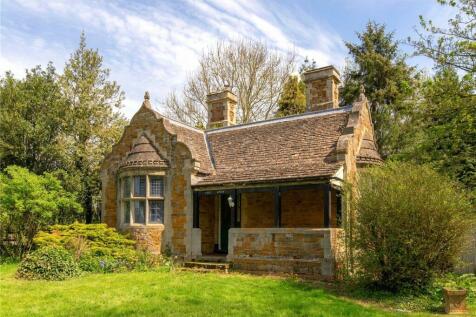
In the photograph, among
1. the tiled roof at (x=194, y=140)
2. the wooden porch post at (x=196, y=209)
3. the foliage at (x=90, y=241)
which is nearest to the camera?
the foliage at (x=90, y=241)

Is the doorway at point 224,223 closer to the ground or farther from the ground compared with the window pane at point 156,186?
closer to the ground

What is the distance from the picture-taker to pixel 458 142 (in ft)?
45.3

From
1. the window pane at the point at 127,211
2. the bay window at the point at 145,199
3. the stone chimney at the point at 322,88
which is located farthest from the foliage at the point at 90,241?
the stone chimney at the point at 322,88

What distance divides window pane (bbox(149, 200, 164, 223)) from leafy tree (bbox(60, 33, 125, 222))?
8.29 m

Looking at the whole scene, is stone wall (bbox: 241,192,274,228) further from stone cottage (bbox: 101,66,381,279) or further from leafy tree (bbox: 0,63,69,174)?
leafy tree (bbox: 0,63,69,174)

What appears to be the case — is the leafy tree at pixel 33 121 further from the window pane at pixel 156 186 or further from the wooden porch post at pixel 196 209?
the wooden porch post at pixel 196 209

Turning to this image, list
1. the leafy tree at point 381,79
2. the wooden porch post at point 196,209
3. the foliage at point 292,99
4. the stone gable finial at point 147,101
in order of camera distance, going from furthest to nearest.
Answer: the foliage at point 292,99
the leafy tree at point 381,79
the stone gable finial at point 147,101
the wooden porch post at point 196,209

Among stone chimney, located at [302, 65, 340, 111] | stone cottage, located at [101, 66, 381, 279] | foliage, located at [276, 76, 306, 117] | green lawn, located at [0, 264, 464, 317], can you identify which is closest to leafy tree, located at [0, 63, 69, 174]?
stone cottage, located at [101, 66, 381, 279]

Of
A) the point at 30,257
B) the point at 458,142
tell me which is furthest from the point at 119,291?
the point at 458,142

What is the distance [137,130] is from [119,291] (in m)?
8.66

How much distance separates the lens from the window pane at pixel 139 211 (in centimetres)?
1617

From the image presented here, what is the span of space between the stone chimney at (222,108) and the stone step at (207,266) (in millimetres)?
8297

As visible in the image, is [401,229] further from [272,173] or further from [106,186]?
[106,186]

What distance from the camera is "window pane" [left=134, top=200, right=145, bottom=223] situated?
1617cm
